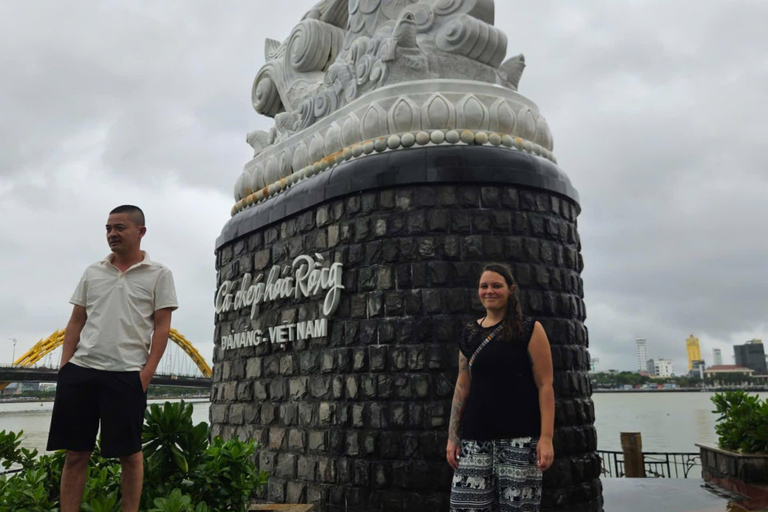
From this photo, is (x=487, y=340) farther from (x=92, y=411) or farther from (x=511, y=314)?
(x=92, y=411)

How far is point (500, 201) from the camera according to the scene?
19.9ft

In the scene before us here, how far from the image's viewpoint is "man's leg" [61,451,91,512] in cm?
322

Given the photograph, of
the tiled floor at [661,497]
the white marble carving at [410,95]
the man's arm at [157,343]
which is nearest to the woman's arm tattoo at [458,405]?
the man's arm at [157,343]

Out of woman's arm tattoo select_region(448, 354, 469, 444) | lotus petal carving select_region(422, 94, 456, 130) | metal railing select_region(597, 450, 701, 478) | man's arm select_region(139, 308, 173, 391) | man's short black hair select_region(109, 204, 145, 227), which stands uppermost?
lotus petal carving select_region(422, 94, 456, 130)

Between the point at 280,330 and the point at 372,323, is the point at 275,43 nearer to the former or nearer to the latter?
the point at 280,330

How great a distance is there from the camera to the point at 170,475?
388 centimetres

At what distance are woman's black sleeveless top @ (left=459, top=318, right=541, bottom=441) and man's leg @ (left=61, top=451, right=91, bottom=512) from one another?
84.9 inches

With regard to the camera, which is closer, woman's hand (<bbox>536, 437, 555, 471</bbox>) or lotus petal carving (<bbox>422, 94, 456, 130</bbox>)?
woman's hand (<bbox>536, 437, 555, 471</bbox>)

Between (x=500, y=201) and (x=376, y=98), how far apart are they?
1.83 metres

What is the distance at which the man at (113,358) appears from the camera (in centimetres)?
321

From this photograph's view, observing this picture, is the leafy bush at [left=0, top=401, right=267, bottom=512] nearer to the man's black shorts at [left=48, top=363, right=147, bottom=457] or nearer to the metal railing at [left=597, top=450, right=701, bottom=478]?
the man's black shorts at [left=48, top=363, right=147, bottom=457]

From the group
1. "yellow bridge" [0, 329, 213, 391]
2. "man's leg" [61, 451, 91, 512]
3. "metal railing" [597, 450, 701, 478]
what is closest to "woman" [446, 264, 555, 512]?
"man's leg" [61, 451, 91, 512]

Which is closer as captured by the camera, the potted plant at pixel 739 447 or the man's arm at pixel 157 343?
the man's arm at pixel 157 343

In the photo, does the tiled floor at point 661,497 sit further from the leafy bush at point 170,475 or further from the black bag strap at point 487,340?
the leafy bush at point 170,475
